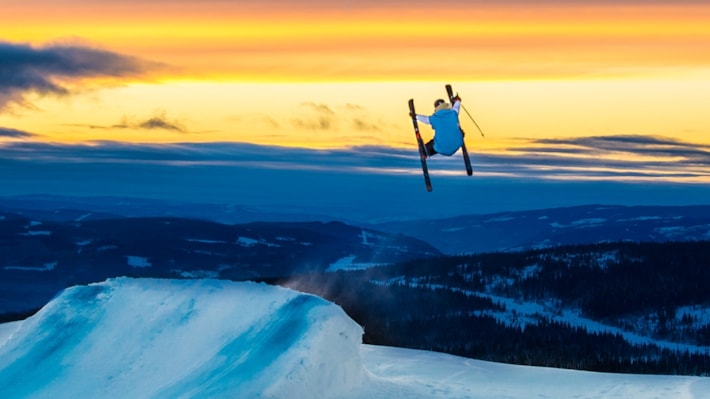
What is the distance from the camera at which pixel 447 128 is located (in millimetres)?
24219

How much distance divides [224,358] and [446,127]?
24.1ft

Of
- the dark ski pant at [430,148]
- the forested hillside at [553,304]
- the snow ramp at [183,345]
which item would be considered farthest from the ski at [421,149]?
the forested hillside at [553,304]

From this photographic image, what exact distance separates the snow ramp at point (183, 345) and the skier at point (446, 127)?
180 inches

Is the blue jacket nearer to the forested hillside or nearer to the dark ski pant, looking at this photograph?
the dark ski pant

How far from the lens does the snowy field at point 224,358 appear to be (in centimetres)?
2292

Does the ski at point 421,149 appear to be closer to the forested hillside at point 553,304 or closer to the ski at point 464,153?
the ski at point 464,153

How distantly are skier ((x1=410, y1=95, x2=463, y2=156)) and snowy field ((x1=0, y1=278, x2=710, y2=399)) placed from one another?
4540 millimetres

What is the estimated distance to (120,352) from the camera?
2584 cm

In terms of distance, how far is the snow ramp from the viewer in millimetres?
22797

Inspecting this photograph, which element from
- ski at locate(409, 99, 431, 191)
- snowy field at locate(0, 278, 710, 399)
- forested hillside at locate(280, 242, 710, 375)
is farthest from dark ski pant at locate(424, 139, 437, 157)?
forested hillside at locate(280, 242, 710, 375)

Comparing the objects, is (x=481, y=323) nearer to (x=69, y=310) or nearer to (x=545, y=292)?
(x=545, y=292)

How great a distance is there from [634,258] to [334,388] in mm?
139288

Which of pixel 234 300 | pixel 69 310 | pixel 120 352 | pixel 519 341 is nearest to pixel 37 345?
pixel 69 310

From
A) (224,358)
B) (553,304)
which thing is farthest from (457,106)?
(553,304)
